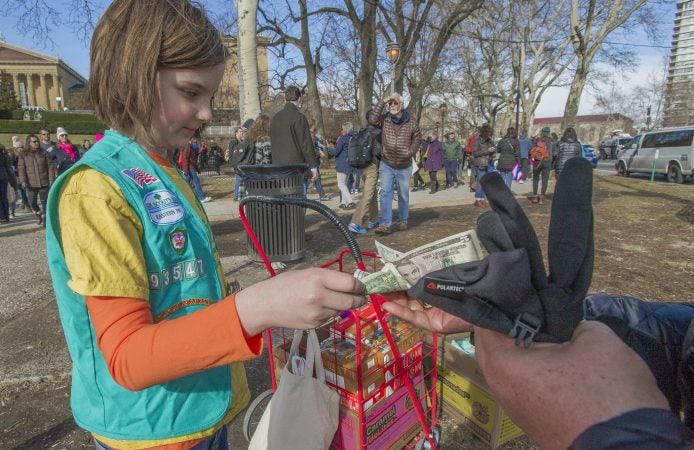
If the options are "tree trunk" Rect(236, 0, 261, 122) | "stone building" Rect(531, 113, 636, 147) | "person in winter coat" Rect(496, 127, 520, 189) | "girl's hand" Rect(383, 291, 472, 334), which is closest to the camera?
"girl's hand" Rect(383, 291, 472, 334)

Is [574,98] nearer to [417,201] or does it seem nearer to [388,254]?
[417,201]

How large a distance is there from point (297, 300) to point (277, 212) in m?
4.35

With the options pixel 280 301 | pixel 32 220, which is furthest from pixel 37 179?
pixel 280 301

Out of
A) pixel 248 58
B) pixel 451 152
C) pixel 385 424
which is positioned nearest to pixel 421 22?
pixel 451 152

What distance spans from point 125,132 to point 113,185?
0.28m

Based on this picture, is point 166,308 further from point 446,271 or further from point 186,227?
point 446,271

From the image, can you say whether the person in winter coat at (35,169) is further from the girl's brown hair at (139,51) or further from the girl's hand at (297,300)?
the girl's hand at (297,300)

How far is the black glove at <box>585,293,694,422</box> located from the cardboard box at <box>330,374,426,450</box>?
1.17 m

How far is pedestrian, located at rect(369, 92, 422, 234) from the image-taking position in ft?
22.1

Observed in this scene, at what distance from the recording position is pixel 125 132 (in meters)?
1.15

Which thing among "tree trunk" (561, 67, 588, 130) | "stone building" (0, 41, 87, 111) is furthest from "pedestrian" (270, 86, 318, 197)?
"stone building" (0, 41, 87, 111)

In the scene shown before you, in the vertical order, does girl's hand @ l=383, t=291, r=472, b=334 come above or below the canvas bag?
above

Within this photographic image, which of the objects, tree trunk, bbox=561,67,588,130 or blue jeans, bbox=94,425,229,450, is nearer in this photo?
blue jeans, bbox=94,425,229,450

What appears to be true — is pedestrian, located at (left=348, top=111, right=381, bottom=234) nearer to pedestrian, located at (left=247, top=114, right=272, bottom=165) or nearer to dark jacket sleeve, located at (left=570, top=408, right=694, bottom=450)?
pedestrian, located at (left=247, top=114, right=272, bottom=165)
